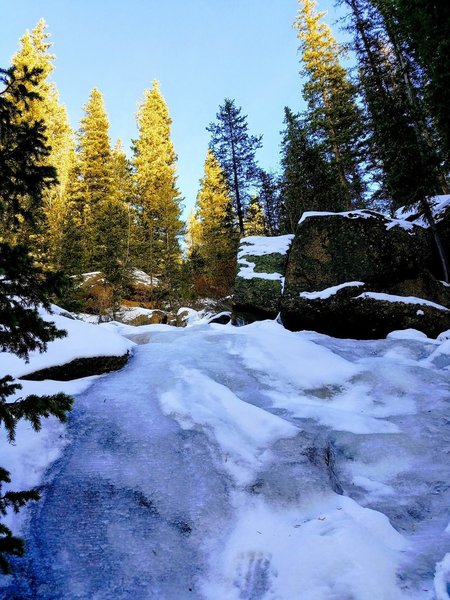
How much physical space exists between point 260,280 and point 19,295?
40.6ft

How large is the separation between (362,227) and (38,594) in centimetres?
1341

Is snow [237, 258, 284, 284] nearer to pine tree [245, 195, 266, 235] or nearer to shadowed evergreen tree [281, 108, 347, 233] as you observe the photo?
shadowed evergreen tree [281, 108, 347, 233]

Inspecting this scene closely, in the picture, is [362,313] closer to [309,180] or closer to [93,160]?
[309,180]

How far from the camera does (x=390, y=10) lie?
63.5 ft

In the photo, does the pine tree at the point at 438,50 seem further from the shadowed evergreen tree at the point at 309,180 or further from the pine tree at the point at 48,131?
the pine tree at the point at 48,131

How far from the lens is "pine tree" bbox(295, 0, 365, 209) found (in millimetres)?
26812

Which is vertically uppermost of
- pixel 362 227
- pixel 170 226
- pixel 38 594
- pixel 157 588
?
pixel 170 226

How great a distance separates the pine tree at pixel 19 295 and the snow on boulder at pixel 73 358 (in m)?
3.65

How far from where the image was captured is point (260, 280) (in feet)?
49.4

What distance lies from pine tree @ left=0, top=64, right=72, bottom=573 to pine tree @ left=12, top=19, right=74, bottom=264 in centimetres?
1511

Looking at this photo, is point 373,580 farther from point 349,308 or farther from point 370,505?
point 349,308

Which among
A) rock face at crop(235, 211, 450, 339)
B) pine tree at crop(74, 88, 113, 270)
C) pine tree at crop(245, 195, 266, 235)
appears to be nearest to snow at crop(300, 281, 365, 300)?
rock face at crop(235, 211, 450, 339)

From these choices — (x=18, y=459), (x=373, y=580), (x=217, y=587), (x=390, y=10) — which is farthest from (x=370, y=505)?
(x=390, y=10)

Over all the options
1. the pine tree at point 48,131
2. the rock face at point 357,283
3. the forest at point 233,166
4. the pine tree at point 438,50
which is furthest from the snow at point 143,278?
the pine tree at point 438,50
